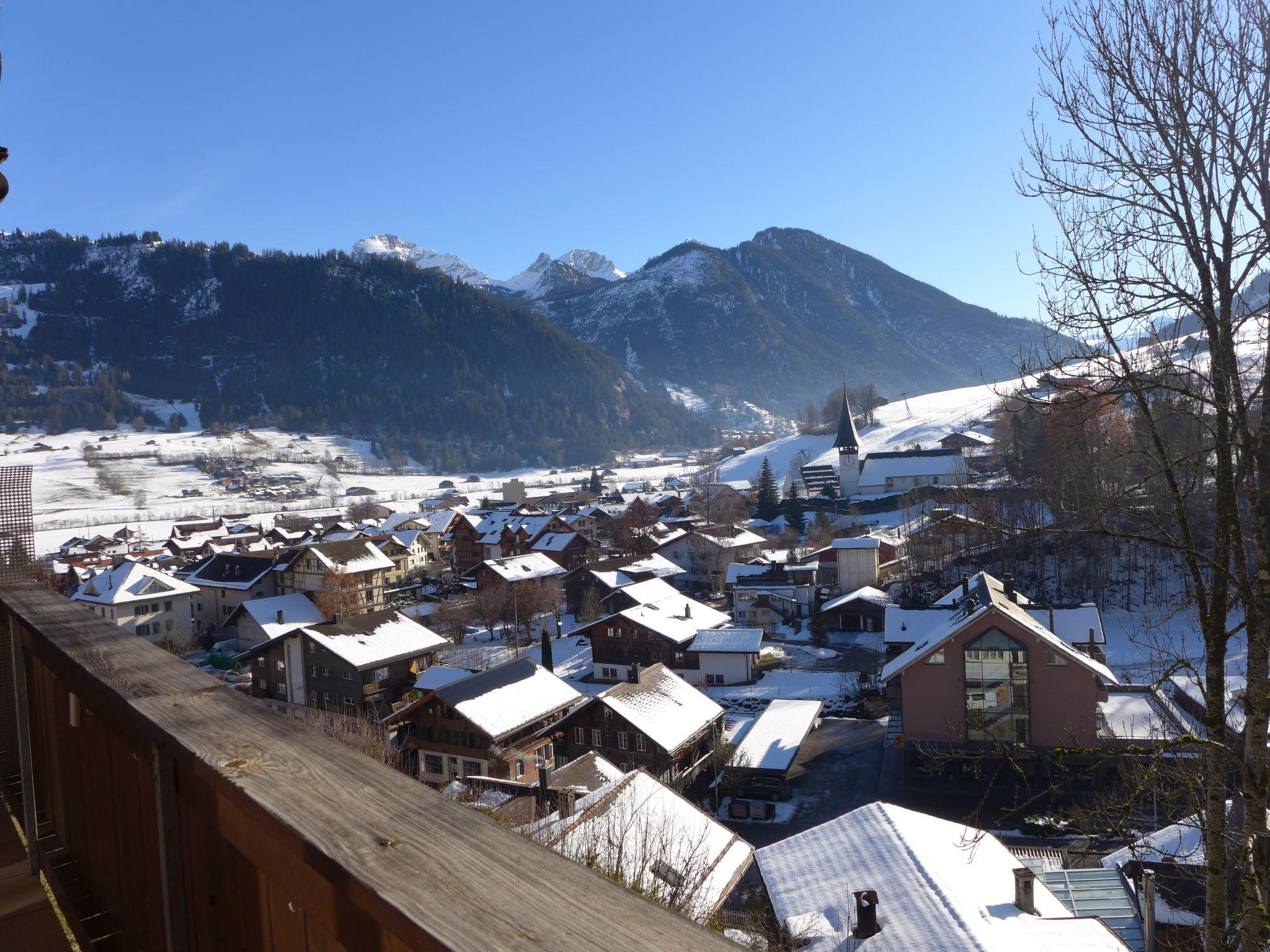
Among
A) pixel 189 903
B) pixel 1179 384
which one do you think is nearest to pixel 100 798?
pixel 189 903

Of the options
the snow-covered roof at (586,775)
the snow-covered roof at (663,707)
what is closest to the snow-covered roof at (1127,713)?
the snow-covered roof at (663,707)

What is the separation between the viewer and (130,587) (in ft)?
98.3

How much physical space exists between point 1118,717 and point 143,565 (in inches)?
1374

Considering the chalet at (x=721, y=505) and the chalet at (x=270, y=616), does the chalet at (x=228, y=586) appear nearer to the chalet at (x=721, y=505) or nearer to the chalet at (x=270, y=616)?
the chalet at (x=270, y=616)

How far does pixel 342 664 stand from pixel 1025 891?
18001 millimetres

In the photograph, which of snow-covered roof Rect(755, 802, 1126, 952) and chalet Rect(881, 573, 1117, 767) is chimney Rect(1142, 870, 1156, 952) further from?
chalet Rect(881, 573, 1117, 767)

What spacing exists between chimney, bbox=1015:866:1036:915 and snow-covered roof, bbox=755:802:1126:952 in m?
0.09

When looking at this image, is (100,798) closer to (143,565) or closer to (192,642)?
(192,642)

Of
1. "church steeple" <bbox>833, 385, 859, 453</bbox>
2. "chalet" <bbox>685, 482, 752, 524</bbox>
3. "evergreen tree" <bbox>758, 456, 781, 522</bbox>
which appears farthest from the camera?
"church steeple" <bbox>833, 385, 859, 453</bbox>

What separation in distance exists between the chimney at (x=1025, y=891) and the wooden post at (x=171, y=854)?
9.45 meters

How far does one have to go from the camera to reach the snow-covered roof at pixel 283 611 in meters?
28.3

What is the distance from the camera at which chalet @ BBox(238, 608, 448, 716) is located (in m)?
21.5

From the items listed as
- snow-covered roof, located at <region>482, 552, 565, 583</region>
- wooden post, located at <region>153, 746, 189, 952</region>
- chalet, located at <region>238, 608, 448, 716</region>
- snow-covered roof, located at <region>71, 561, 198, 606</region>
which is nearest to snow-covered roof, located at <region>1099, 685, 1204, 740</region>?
wooden post, located at <region>153, 746, 189, 952</region>

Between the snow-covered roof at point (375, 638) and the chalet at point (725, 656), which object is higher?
the snow-covered roof at point (375, 638)
